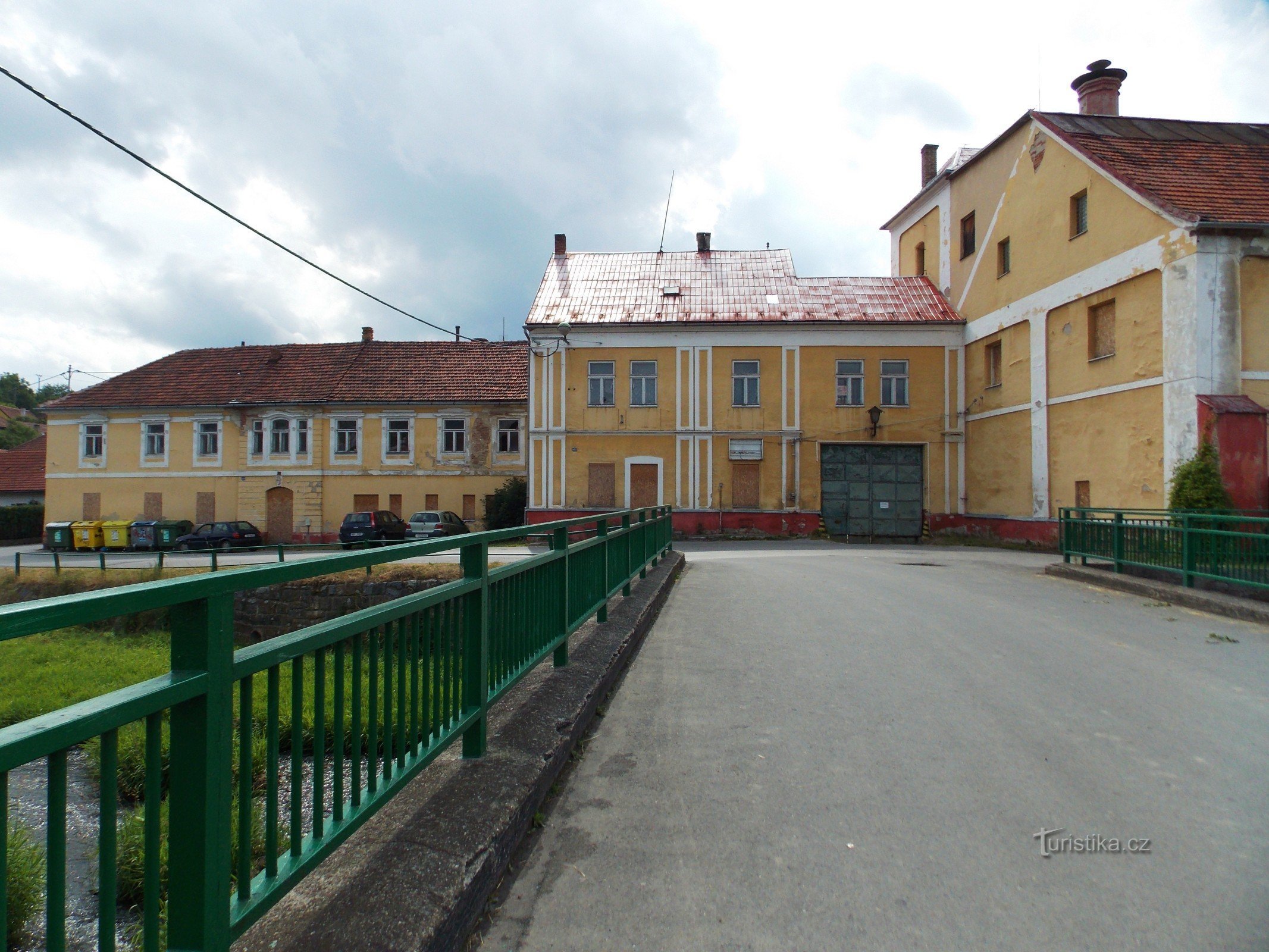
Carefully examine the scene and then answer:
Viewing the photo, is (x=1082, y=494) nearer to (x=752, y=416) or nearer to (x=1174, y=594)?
(x=1174, y=594)

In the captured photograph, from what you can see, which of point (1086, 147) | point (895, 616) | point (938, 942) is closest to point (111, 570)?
point (895, 616)

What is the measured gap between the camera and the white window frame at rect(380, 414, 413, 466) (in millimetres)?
33031

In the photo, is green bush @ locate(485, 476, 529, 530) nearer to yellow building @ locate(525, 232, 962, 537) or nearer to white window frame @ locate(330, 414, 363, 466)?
yellow building @ locate(525, 232, 962, 537)

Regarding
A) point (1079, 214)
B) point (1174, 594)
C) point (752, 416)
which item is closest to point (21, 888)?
point (1174, 594)

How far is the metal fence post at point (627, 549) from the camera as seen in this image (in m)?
8.59

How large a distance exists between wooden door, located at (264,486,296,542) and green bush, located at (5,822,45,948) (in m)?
32.0

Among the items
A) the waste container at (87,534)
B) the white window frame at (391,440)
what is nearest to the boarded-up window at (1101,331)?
the white window frame at (391,440)

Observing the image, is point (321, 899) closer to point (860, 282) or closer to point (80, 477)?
point (860, 282)

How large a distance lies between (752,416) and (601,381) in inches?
211

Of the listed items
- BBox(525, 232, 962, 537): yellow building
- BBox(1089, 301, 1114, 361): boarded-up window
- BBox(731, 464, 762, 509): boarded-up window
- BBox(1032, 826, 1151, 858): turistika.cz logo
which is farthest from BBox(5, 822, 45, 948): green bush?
BBox(731, 464, 762, 509): boarded-up window

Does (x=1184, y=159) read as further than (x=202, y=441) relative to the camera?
No

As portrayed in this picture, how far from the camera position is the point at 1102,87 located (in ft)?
77.1

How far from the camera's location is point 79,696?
9.02m

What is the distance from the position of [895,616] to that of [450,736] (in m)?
6.66
